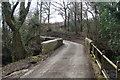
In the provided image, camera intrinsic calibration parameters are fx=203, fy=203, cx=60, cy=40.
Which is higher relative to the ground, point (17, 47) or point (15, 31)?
point (15, 31)

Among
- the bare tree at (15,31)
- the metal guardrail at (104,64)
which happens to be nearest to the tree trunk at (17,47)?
the bare tree at (15,31)

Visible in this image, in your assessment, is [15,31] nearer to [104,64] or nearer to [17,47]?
[17,47]

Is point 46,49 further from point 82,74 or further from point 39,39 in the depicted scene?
point 39,39

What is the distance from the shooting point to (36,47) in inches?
1053

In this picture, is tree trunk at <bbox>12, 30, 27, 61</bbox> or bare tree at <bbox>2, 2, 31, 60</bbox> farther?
tree trunk at <bbox>12, 30, 27, 61</bbox>

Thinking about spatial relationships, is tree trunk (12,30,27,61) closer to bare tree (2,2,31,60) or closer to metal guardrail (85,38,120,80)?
bare tree (2,2,31,60)

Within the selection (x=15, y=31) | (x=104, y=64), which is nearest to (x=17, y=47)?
(x=15, y=31)

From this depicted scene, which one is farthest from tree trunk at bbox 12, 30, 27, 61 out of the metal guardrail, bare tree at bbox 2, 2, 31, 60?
the metal guardrail

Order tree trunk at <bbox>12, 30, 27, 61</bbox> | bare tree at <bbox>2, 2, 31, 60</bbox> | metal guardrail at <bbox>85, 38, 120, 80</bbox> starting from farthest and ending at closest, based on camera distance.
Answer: tree trunk at <bbox>12, 30, 27, 61</bbox>, bare tree at <bbox>2, 2, 31, 60</bbox>, metal guardrail at <bbox>85, 38, 120, 80</bbox>

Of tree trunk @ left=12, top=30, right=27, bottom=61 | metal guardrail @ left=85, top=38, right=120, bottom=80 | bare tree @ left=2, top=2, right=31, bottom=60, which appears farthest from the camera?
tree trunk @ left=12, top=30, right=27, bottom=61

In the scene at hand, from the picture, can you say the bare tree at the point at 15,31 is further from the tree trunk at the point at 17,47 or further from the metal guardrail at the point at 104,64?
the metal guardrail at the point at 104,64

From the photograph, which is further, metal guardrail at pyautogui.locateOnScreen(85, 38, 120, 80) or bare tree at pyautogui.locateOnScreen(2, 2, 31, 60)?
bare tree at pyautogui.locateOnScreen(2, 2, 31, 60)

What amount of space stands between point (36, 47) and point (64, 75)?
19107mm

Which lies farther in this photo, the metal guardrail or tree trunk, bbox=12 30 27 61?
tree trunk, bbox=12 30 27 61
